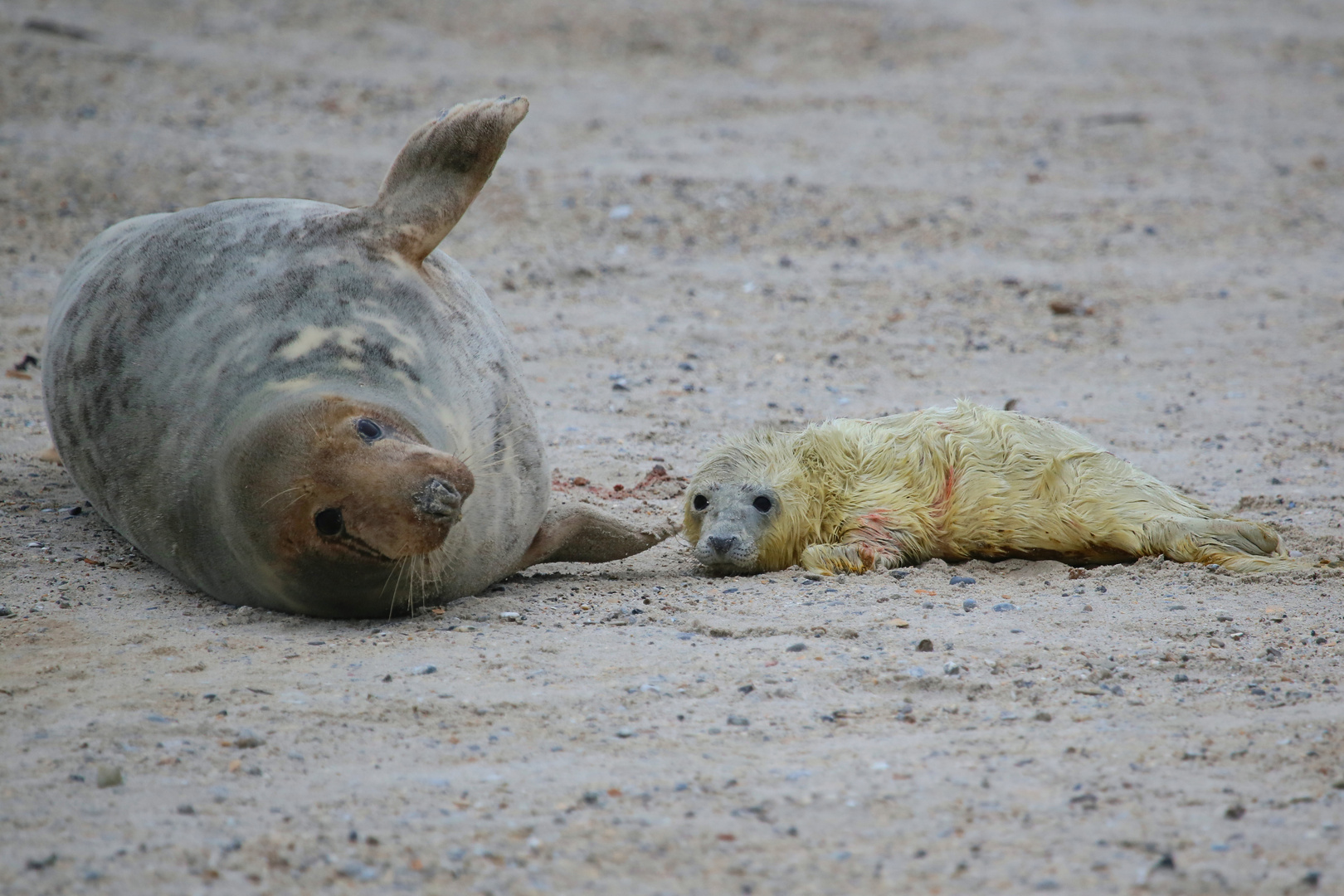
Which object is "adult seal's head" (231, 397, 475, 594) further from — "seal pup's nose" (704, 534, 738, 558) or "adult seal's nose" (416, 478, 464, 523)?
"seal pup's nose" (704, 534, 738, 558)

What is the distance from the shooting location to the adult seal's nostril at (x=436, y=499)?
325 centimetres

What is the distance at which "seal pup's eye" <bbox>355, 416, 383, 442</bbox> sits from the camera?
3.42 m

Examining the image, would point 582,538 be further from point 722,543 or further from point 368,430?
point 368,430

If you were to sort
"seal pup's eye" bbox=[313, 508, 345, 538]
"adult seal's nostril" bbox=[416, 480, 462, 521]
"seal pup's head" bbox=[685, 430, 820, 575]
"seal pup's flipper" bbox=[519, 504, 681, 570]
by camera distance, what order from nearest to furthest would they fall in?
"adult seal's nostril" bbox=[416, 480, 462, 521] < "seal pup's eye" bbox=[313, 508, 345, 538] < "seal pup's flipper" bbox=[519, 504, 681, 570] < "seal pup's head" bbox=[685, 430, 820, 575]

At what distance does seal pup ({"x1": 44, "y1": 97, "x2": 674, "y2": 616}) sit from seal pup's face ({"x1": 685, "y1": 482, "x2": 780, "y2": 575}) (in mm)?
215

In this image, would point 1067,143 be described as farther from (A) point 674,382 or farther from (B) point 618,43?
(A) point 674,382

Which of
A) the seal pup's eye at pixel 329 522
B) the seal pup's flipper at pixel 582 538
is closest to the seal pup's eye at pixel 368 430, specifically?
the seal pup's eye at pixel 329 522

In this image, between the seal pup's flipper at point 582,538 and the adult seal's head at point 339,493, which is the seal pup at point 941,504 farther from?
the adult seal's head at point 339,493

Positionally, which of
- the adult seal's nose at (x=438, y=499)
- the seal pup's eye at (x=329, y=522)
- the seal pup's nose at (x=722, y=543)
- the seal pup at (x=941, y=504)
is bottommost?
the seal pup's nose at (x=722, y=543)

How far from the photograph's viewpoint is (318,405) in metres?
3.49

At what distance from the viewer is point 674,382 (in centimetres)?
648

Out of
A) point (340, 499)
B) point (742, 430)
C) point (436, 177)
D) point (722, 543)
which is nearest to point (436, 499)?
point (340, 499)

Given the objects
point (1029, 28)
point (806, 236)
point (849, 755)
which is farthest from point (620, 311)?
point (1029, 28)

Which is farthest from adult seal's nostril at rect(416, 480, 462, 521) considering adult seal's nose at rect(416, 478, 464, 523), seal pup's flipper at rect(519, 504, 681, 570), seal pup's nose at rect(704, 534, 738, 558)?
seal pup's nose at rect(704, 534, 738, 558)
